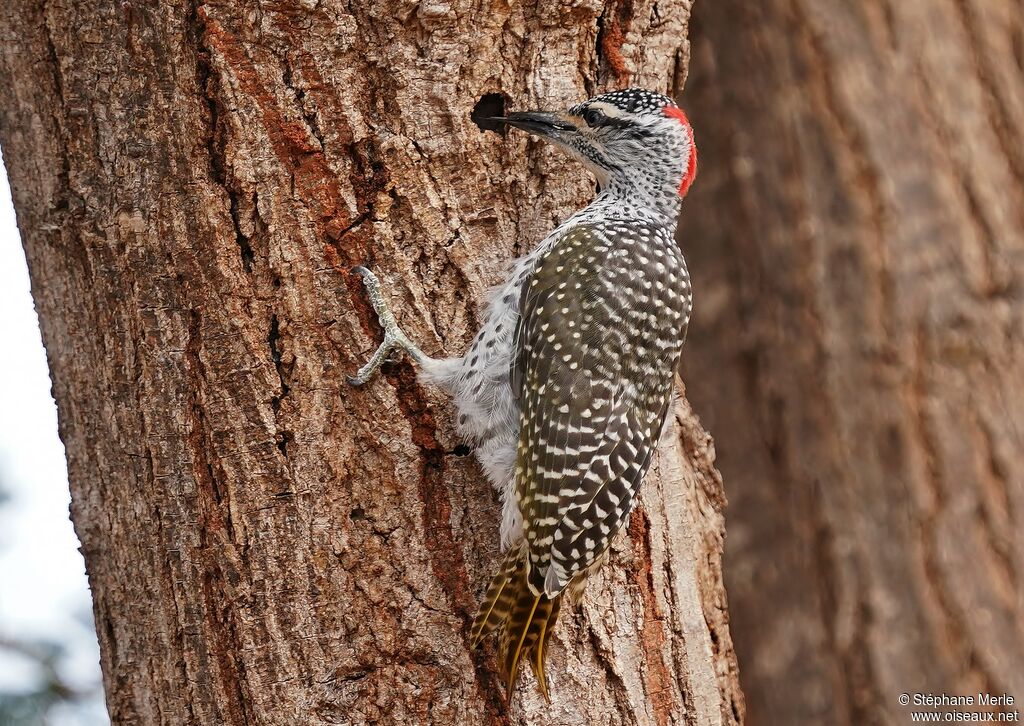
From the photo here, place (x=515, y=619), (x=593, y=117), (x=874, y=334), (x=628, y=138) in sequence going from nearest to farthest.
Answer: (x=515, y=619), (x=593, y=117), (x=628, y=138), (x=874, y=334)

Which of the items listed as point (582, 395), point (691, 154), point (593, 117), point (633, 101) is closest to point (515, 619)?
point (582, 395)

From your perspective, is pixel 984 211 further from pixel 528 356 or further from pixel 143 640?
pixel 143 640

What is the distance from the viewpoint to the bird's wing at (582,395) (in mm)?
2881

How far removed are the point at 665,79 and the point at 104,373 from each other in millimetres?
1896

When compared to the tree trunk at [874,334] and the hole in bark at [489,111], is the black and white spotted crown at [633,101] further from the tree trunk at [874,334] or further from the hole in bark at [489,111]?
the tree trunk at [874,334]

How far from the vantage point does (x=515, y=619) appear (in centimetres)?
280

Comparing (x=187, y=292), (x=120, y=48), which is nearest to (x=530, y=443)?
(x=187, y=292)

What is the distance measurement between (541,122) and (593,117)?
226 millimetres

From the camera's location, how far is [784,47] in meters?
4.74

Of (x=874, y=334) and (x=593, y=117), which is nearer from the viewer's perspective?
(x=593, y=117)

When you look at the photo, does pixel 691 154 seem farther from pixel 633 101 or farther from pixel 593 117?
pixel 593 117

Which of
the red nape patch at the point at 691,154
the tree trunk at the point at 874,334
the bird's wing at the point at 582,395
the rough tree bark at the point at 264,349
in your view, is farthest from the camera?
the tree trunk at the point at 874,334

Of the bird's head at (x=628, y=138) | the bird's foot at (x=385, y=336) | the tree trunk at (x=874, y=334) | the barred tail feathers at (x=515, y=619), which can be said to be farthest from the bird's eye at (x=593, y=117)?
the tree trunk at (x=874, y=334)

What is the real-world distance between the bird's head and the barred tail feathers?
117cm
